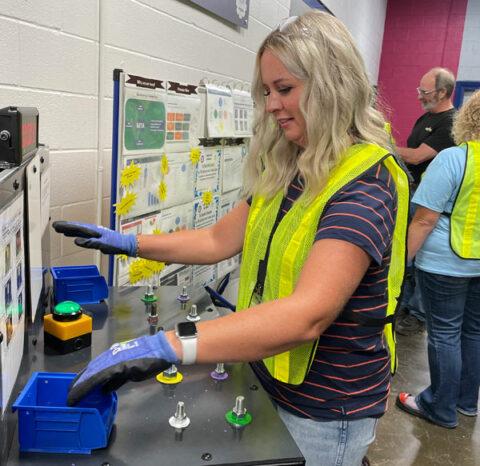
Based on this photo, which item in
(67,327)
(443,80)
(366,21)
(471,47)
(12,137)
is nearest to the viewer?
(12,137)

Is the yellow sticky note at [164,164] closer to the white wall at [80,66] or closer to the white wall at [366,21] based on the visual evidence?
the white wall at [80,66]

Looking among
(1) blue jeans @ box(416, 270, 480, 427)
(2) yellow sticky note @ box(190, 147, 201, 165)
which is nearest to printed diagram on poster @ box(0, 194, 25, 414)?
(2) yellow sticky note @ box(190, 147, 201, 165)

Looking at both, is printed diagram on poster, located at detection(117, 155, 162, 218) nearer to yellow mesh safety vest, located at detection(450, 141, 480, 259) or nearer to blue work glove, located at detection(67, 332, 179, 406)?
blue work glove, located at detection(67, 332, 179, 406)

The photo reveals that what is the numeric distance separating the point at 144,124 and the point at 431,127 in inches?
93.9

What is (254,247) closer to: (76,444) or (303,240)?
(303,240)

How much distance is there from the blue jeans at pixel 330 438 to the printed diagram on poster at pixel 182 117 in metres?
1.17

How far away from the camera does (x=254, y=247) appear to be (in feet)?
3.66

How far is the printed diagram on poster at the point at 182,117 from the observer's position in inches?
72.1

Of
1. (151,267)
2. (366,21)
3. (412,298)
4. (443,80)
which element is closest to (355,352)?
(151,267)

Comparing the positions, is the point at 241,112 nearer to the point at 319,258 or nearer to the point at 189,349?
the point at 319,258

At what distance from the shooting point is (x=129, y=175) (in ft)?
5.28

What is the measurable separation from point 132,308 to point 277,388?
38cm

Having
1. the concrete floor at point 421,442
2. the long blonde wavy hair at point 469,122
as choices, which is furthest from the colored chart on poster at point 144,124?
the concrete floor at point 421,442

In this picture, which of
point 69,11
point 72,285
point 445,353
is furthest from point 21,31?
point 445,353
